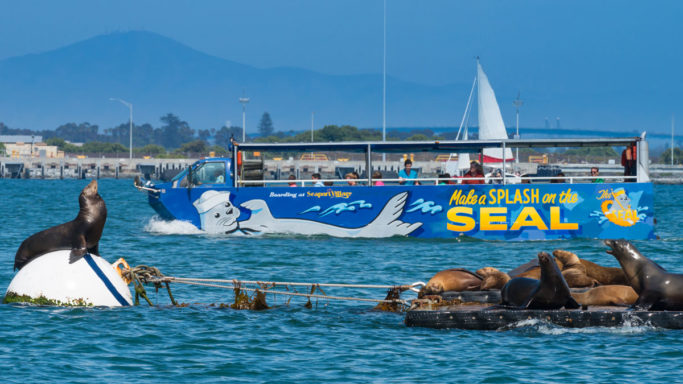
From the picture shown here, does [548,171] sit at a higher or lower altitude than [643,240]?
higher

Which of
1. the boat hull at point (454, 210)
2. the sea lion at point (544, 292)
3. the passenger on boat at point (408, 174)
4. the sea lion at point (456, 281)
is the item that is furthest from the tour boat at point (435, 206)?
the sea lion at point (544, 292)

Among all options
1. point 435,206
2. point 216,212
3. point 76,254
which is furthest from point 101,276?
point 435,206

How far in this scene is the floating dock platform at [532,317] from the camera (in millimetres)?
13297

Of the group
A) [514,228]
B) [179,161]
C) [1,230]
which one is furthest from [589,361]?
[179,161]

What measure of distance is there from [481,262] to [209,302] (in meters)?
7.26

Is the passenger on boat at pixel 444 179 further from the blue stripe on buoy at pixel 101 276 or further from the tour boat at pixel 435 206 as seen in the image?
the blue stripe on buoy at pixel 101 276

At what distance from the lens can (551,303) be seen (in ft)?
44.8

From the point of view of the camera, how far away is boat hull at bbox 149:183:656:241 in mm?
25547

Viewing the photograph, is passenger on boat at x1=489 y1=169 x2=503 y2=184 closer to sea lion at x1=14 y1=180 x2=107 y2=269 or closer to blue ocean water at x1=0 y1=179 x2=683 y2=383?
blue ocean water at x1=0 y1=179 x2=683 y2=383

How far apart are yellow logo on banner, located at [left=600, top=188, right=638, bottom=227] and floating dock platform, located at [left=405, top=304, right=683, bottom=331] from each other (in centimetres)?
1238

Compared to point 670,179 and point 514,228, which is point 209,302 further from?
point 670,179

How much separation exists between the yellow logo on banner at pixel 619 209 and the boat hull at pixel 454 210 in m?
0.03

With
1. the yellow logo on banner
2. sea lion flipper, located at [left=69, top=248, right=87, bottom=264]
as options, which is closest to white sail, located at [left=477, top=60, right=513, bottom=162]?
the yellow logo on banner

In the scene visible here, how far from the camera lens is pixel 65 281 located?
558 inches
